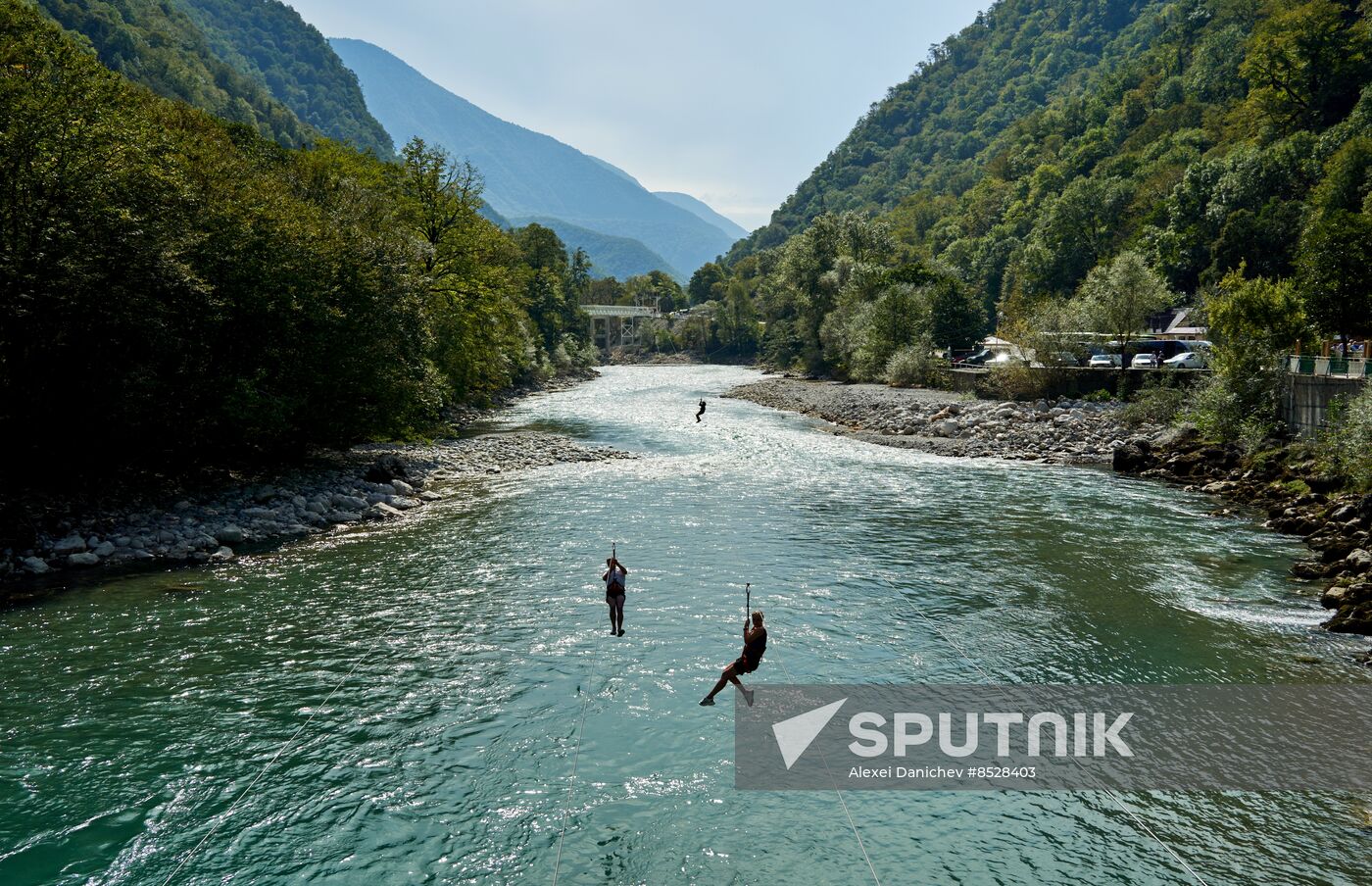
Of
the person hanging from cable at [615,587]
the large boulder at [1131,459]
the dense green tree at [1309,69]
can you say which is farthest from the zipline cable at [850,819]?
the dense green tree at [1309,69]

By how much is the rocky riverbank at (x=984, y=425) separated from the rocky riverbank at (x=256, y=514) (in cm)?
2555

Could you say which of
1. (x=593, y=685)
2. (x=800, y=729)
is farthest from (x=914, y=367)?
(x=800, y=729)

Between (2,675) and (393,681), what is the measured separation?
7.86m

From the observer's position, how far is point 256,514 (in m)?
27.8

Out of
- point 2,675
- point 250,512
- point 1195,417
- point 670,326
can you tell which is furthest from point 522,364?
point 670,326

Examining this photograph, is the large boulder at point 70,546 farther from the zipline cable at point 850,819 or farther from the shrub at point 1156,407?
the shrub at point 1156,407

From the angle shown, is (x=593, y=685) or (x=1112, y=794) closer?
(x=1112, y=794)

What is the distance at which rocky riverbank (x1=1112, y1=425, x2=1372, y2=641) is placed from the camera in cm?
2022

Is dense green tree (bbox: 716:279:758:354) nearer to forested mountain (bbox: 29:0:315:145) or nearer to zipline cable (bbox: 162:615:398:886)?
forested mountain (bbox: 29:0:315:145)

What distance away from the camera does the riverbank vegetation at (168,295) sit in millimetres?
22562

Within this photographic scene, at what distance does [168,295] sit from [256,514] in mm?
7773

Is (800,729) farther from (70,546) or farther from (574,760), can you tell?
(70,546)

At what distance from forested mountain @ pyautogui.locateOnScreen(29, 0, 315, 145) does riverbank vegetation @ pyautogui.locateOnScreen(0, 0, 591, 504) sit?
388 ft

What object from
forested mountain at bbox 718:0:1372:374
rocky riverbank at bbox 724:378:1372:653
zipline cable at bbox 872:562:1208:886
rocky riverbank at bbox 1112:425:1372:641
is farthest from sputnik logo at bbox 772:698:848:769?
forested mountain at bbox 718:0:1372:374
